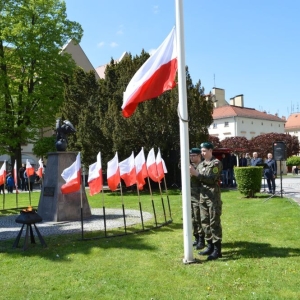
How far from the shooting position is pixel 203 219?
274 inches

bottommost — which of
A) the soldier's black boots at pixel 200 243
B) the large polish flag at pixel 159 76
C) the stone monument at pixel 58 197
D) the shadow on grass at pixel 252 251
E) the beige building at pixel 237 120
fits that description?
the shadow on grass at pixel 252 251

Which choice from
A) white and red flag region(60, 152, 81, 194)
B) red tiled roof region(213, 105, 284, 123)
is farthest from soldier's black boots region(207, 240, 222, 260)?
red tiled roof region(213, 105, 284, 123)

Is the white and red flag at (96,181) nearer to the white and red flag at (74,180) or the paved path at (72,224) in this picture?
the white and red flag at (74,180)

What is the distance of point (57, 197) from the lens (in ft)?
39.4

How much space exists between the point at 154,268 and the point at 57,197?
637 centimetres

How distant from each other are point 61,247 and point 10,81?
2536 centimetres

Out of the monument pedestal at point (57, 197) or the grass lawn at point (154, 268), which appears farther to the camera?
the monument pedestal at point (57, 197)

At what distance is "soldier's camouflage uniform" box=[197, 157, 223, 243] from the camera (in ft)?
22.0

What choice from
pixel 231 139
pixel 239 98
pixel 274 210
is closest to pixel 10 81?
pixel 274 210

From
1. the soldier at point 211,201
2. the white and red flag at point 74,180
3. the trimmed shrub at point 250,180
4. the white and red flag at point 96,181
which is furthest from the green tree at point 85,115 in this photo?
the soldier at point 211,201

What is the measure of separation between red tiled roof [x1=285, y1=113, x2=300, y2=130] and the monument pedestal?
90.5 metres

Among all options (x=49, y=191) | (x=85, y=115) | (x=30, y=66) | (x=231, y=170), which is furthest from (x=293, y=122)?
(x=49, y=191)

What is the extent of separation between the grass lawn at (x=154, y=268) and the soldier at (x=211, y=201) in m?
0.30

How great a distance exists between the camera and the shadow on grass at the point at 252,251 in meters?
6.88
